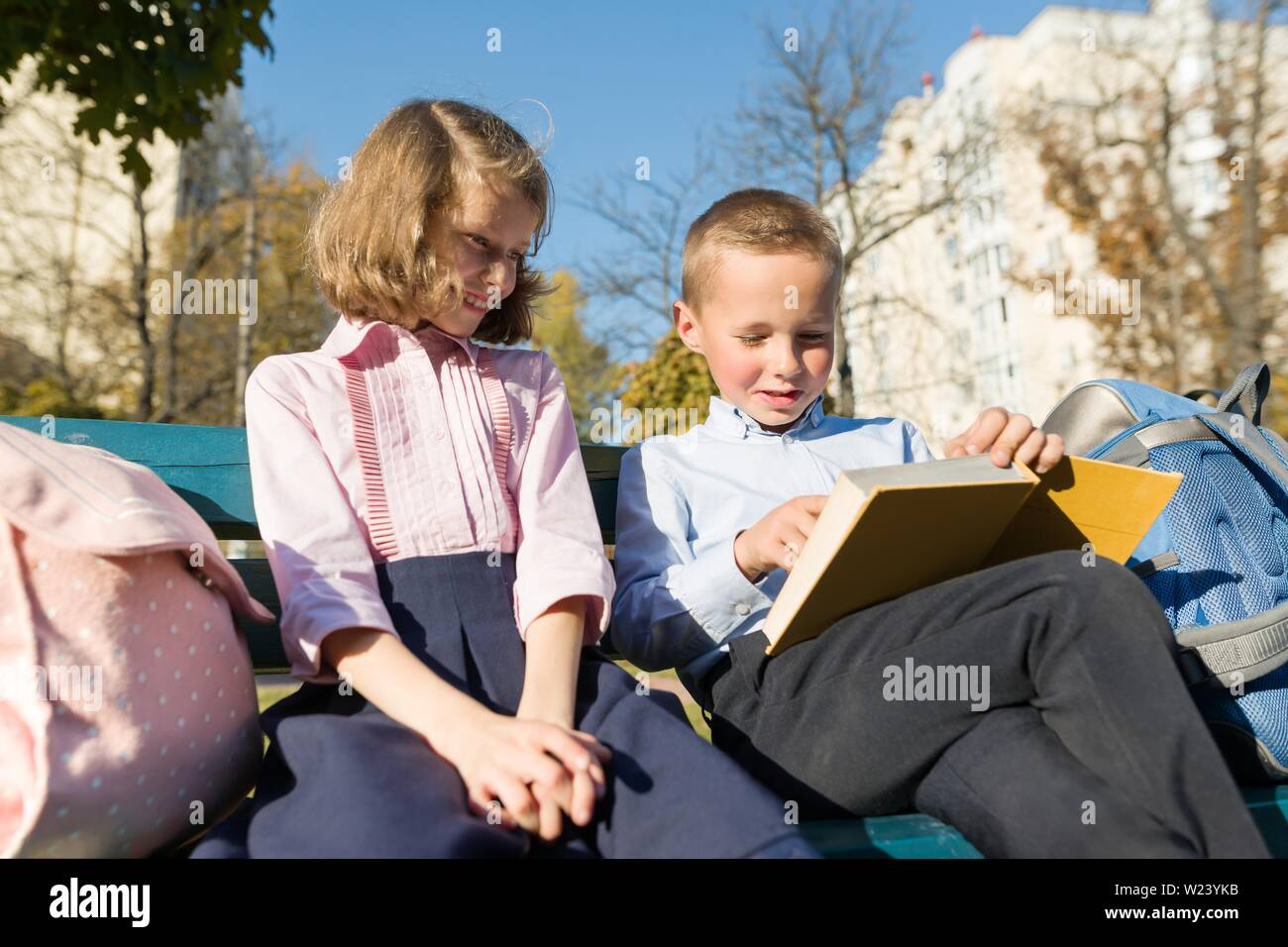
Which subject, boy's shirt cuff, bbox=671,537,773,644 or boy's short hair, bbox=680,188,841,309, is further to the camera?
boy's short hair, bbox=680,188,841,309

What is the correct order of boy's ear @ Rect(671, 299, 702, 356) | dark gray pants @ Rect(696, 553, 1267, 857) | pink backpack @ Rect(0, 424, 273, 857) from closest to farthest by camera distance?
pink backpack @ Rect(0, 424, 273, 857)
dark gray pants @ Rect(696, 553, 1267, 857)
boy's ear @ Rect(671, 299, 702, 356)

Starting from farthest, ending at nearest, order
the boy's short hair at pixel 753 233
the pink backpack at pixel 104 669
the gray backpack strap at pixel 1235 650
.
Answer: the boy's short hair at pixel 753 233
the gray backpack strap at pixel 1235 650
the pink backpack at pixel 104 669

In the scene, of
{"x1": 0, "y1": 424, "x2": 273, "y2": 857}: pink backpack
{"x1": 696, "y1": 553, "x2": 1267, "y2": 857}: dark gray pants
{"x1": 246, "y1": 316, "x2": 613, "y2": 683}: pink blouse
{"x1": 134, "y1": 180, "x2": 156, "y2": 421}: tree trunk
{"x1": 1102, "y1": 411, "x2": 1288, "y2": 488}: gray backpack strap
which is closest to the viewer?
{"x1": 0, "y1": 424, "x2": 273, "y2": 857}: pink backpack

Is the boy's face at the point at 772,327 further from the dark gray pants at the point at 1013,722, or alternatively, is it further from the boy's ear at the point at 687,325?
the dark gray pants at the point at 1013,722

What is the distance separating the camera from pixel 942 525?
1453mm

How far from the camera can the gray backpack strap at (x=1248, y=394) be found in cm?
211

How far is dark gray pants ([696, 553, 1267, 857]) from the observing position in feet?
4.19

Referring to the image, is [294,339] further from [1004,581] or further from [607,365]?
[1004,581]

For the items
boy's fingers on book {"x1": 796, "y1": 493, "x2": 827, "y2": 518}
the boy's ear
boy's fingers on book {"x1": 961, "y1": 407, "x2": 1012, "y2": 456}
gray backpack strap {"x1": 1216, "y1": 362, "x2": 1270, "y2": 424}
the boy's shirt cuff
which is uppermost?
the boy's ear

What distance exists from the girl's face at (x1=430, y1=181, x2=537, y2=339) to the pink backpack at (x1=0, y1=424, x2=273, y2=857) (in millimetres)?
603

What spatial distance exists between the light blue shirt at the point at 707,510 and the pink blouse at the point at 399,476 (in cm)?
20

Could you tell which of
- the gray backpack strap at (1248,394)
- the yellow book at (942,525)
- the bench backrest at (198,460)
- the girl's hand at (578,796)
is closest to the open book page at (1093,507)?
the yellow book at (942,525)

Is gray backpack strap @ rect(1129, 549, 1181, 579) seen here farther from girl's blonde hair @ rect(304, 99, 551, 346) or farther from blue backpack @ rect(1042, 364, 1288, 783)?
girl's blonde hair @ rect(304, 99, 551, 346)

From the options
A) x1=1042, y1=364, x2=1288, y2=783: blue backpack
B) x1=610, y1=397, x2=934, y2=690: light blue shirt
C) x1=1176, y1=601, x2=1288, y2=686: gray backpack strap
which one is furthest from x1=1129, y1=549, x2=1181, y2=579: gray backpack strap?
x1=610, y1=397, x2=934, y2=690: light blue shirt
